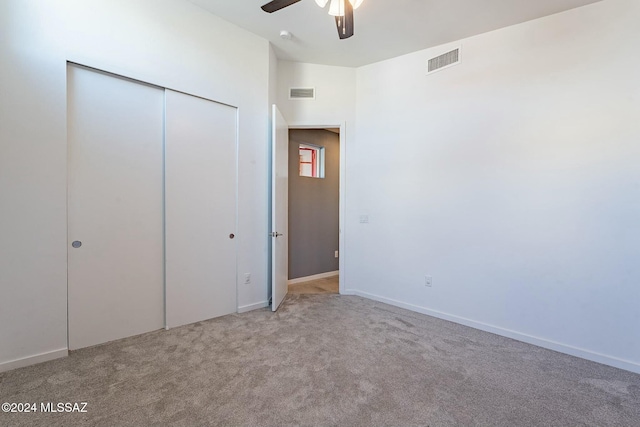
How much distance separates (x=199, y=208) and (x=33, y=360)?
5.32 feet

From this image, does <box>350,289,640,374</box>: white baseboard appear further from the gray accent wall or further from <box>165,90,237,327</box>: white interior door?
<box>165,90,237,327</box>: white interior door

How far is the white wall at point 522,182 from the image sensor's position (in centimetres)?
216

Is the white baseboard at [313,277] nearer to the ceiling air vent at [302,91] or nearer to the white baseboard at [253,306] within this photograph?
the white baseboard at [253,306]

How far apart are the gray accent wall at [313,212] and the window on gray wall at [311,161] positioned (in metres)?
0.08

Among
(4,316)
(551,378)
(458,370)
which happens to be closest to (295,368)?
(458,370)

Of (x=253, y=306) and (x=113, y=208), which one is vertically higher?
(x=113, y=208)

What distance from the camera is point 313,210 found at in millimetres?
4684

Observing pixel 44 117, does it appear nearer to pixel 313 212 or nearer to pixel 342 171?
pixel 342 171

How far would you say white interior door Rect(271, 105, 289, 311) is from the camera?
3076mm

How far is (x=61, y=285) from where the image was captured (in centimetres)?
209

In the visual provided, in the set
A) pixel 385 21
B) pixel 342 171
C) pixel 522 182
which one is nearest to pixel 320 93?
pixel 342 171

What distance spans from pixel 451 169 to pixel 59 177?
11.6ft

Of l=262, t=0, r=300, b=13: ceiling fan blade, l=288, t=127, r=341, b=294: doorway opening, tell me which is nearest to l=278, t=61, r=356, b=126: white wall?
l=288, t=127, r=341, b=294: doorway opening

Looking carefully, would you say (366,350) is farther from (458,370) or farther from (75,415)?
(75,415)
